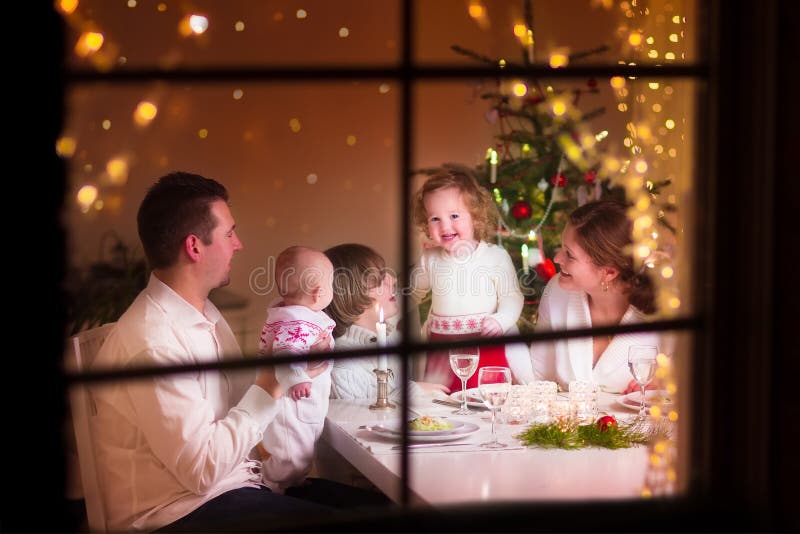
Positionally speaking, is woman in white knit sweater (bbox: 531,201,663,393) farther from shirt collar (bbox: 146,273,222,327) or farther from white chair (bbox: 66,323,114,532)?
white chair (bbox: 66,323,114,532)

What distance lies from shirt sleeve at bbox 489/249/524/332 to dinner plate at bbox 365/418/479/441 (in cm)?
144

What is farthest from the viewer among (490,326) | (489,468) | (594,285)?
(490,326)

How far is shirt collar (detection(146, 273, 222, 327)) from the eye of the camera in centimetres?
240

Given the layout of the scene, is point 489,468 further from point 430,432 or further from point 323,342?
point 323,342

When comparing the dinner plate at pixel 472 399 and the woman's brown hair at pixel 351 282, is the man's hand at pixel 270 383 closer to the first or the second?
the dinner plate at pixel 472 399

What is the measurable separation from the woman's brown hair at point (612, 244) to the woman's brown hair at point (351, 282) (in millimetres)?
845

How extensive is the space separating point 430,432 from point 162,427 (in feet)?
2.25

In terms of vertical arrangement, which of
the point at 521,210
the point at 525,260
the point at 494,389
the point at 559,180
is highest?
the point at 559,180

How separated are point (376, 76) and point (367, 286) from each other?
251cm

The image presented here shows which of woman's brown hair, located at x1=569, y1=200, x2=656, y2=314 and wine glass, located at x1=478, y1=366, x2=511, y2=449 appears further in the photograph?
woman's brown hair, located at x1=569, y1=200, x2=656, y2=314

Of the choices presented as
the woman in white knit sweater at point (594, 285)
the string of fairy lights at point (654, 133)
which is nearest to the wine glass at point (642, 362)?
the string of fairy lights at point (654, 133)

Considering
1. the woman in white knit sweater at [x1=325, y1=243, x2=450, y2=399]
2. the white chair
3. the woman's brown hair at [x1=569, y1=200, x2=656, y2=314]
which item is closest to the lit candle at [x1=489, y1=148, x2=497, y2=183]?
the woman's brown hair at [x1=569, y1=200, x2=656, y2=314]

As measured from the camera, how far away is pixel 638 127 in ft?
11.0

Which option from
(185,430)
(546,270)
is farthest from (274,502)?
(546,270)
